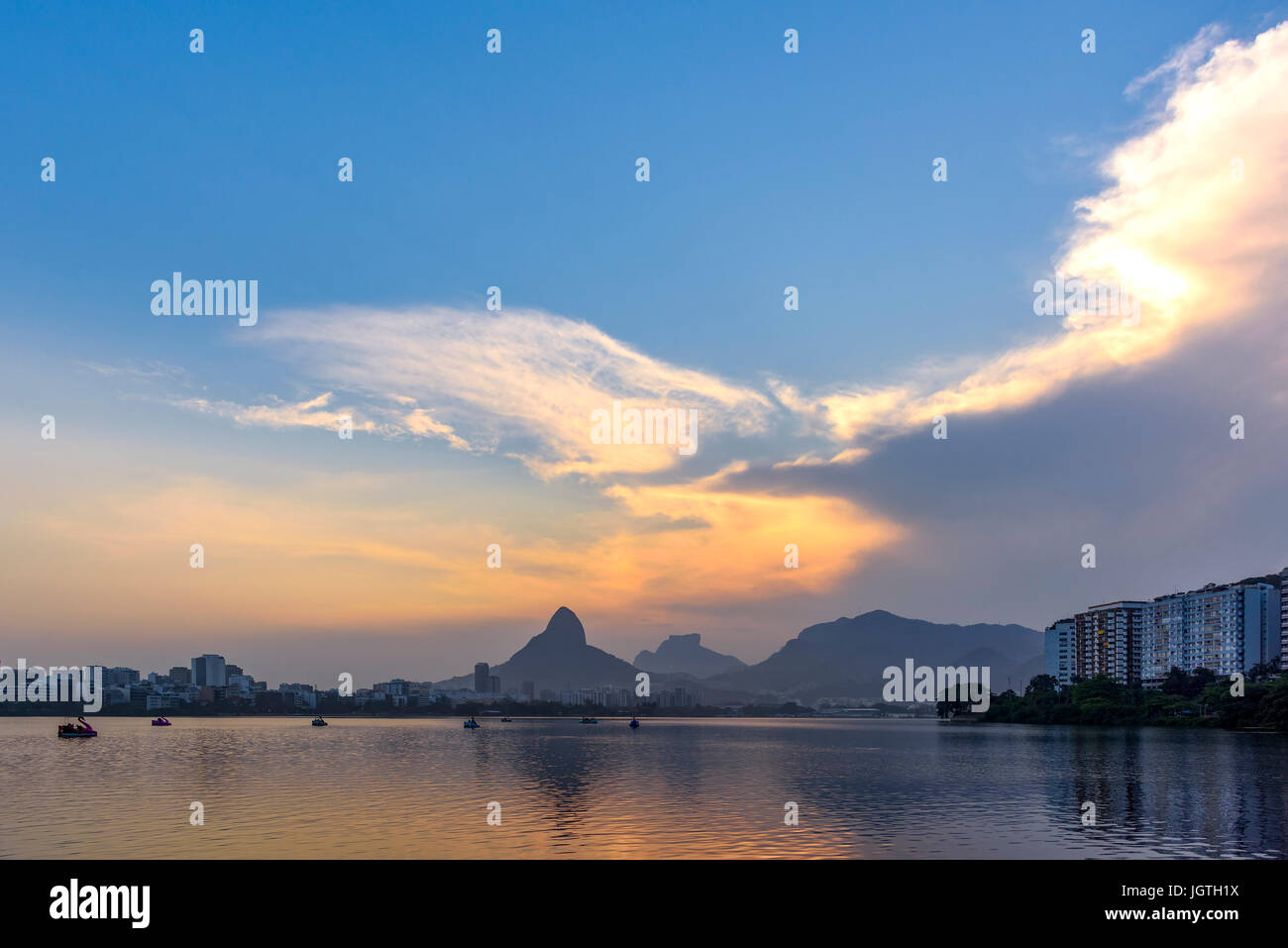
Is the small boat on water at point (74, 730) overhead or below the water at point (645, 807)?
below

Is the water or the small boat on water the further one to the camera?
the small boat on water

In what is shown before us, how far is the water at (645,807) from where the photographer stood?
129 feet

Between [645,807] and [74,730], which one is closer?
[645,807]

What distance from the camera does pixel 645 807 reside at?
5375 cm

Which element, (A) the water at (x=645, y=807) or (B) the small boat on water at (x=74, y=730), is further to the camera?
(B) the small boat on water at (x=74, y=730)

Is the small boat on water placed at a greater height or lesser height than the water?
lesser

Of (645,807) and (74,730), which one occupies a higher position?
(645,807)

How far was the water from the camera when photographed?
129 feet

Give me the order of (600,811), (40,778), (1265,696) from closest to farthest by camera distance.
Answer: (600,811)
(40,778)
(1265,696)

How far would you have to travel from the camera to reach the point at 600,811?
51.6m
